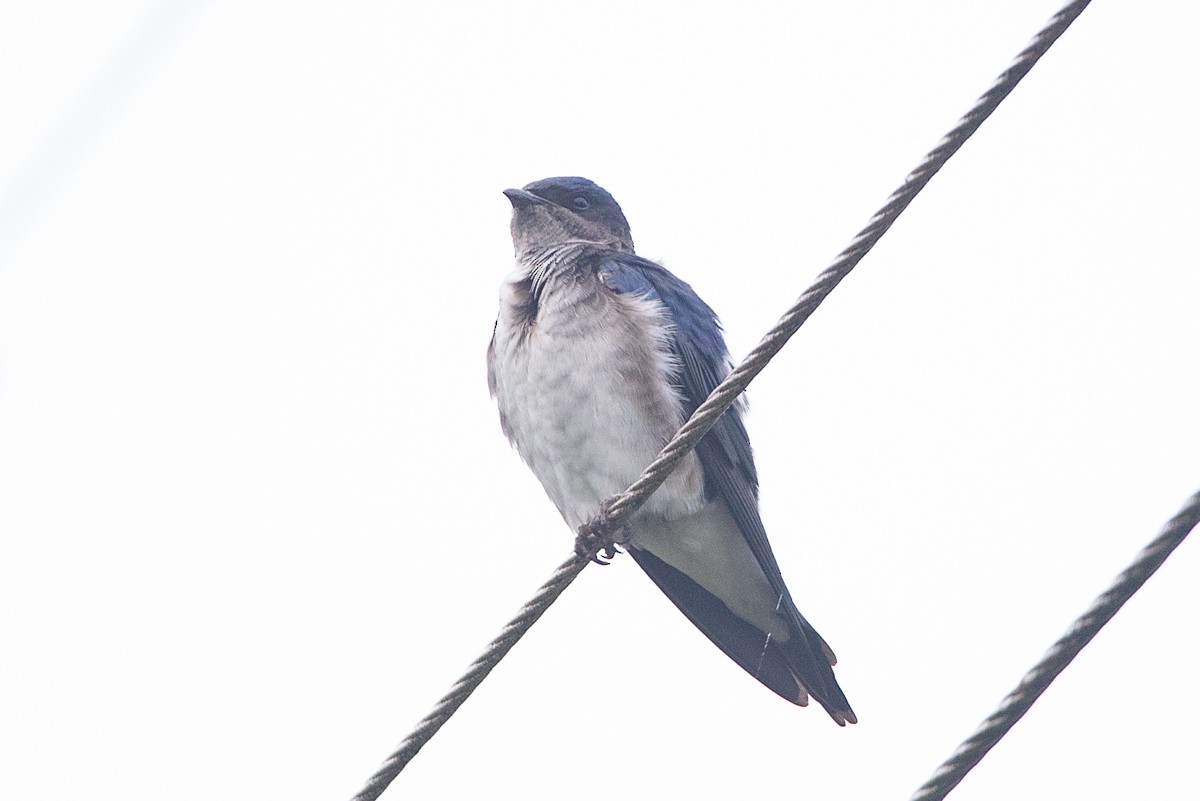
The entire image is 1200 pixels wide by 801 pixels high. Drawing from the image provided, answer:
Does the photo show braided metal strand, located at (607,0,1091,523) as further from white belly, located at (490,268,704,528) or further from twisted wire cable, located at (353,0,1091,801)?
white belly, located at (490,268,704,528)

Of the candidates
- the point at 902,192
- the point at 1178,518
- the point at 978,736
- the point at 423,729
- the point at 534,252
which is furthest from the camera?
the point at 534,252

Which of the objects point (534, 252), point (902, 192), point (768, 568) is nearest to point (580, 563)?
point (902, 192)

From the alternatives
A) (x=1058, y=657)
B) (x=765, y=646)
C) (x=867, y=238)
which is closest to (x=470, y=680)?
(x=867, y=238)

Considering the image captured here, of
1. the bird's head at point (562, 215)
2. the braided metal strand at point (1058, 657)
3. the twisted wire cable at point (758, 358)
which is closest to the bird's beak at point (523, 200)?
the bird's head at point (562, 215)

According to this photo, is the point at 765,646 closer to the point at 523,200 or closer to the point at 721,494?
the point at 721,494

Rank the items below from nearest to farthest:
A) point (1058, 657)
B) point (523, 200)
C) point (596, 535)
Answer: point (1058, 657)
point (596, 535)
point (523, 200)

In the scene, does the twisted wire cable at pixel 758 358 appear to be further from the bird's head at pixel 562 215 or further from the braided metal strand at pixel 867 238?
the bird's head at pixel 562 215

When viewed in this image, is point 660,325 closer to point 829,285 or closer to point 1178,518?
point 829,285
